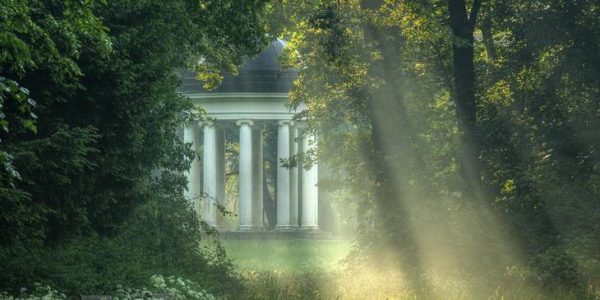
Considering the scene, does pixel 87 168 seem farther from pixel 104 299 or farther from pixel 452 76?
pixel 452 76

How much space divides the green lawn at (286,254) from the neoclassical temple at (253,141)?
10.5 m

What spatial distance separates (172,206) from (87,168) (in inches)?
368

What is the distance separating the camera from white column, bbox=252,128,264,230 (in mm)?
81438

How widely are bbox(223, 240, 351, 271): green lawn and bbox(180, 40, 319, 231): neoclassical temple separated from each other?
10511mm

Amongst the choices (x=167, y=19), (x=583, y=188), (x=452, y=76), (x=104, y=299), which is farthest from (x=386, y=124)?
(x=104, y=299)

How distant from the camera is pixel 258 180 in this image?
8144cm

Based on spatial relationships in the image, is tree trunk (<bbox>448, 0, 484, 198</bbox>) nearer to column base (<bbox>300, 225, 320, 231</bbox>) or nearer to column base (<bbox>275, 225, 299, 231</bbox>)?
column base (<bbox>275, 225, 299, 231</bbox>)

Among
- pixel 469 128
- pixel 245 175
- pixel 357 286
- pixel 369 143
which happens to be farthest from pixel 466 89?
pixel 245 175

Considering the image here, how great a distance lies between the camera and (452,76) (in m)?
36.0

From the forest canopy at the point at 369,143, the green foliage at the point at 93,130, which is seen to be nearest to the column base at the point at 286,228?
the forest canopy at the point at 369,143

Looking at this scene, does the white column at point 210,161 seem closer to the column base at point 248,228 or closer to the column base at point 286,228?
the column base at point 248,228

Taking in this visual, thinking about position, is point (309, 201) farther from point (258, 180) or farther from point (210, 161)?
point (210, 161)

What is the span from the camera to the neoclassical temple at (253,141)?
77125 mm

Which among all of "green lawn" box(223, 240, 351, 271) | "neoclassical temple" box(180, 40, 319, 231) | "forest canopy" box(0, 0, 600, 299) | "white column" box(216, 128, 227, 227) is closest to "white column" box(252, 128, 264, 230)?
"neoclassical temple" box(180, 40, 319, 231)
